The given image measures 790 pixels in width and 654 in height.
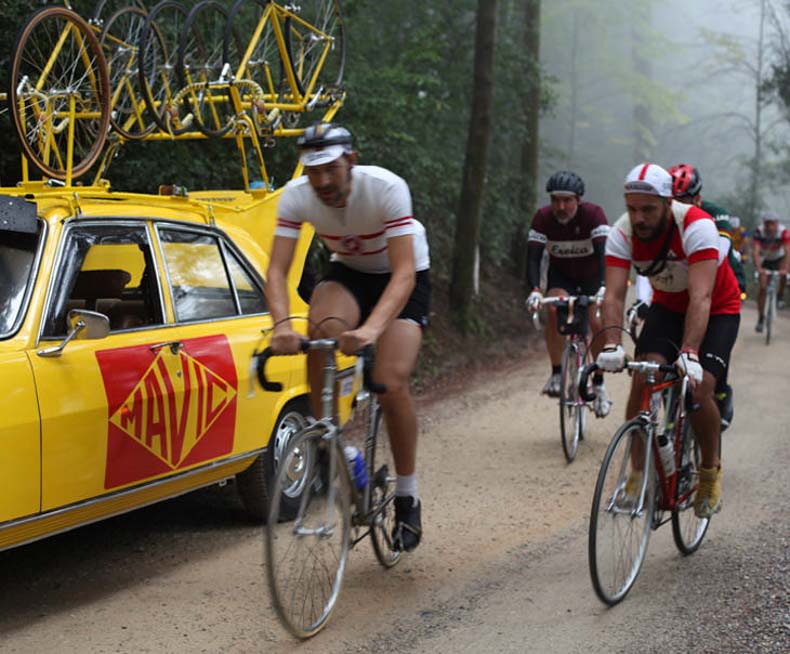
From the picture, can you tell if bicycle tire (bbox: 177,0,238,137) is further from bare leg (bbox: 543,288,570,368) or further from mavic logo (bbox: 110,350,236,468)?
bare leg (bbox: 543,288,570,368)

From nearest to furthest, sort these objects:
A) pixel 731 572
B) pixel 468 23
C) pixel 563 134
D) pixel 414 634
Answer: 1. pixel 414 634
2. pixel 731 572
3. pixel 468 23
4. pixel 563 134

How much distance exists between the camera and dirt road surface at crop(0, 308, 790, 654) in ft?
15.5

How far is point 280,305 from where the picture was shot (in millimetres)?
4945

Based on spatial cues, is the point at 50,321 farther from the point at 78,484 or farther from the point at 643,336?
the point at 643,336

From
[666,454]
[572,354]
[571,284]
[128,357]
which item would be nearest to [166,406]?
[128,357]

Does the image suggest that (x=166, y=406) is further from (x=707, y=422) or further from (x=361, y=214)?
(x=707, y=422)

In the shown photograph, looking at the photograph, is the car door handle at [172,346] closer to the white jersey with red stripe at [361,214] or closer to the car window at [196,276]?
the car window at [196,276]

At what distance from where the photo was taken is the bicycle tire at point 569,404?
340 inches

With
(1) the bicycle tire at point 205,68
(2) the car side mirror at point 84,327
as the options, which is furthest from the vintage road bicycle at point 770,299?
(2) the car side mirror at point 84,327

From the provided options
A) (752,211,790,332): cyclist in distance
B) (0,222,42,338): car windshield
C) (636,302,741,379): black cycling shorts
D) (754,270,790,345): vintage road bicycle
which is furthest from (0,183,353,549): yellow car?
(752,211,790,332): cyclist in distance

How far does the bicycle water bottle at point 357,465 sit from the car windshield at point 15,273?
65.6 inches

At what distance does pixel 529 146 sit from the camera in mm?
21781

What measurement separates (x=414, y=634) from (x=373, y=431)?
1095mm

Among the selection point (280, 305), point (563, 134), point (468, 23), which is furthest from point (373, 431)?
point (563, 134)
